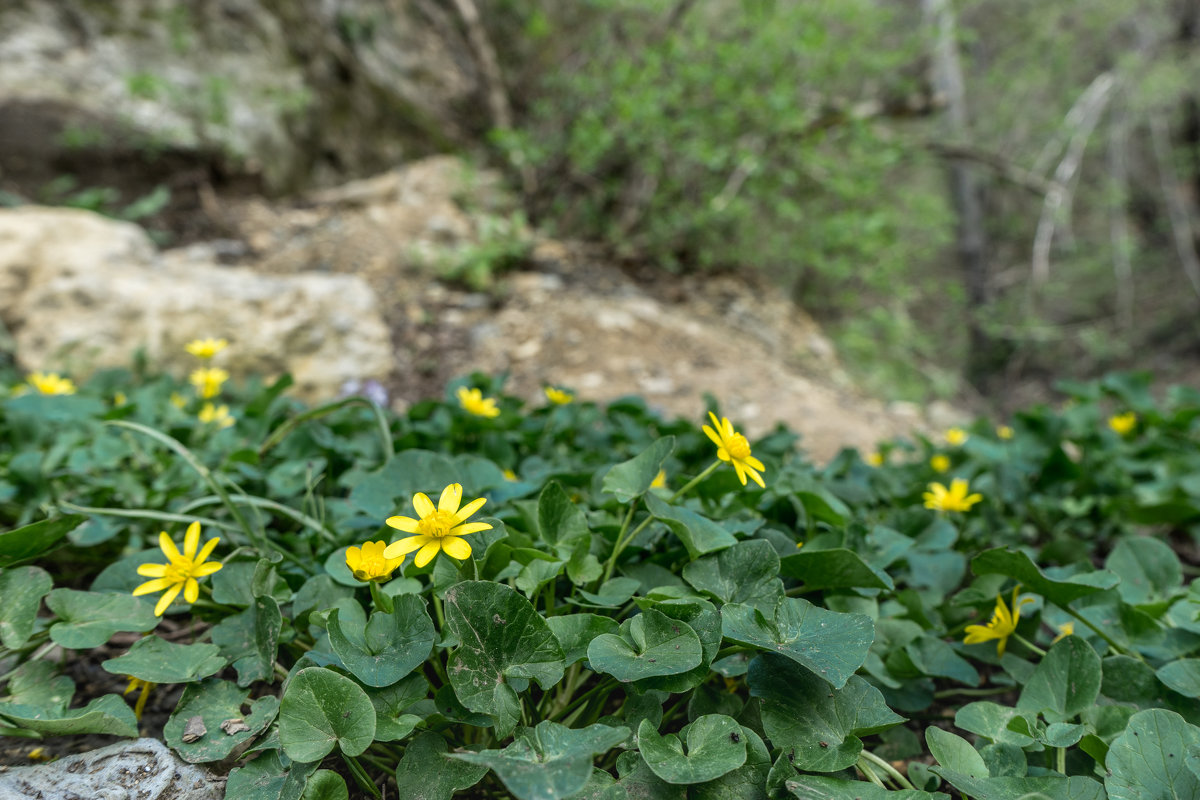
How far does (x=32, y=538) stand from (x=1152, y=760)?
52.7 inches

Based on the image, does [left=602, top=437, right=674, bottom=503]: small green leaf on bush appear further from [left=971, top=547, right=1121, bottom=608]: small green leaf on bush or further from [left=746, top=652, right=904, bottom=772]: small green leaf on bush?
[left=971, top=547, right=1121, bottom=608]: small green leaf on bush

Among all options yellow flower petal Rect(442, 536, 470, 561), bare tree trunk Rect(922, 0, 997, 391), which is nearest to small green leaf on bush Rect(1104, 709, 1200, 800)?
yellow flower petal Rect(442, 536, 470, 561)

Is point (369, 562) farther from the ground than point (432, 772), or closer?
farther from the ground

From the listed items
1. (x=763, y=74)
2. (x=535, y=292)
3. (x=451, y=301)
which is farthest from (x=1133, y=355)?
(x=451, y=301)

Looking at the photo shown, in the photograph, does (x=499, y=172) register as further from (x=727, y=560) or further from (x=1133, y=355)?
(x=1133, y=355)

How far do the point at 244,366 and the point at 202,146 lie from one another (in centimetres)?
227

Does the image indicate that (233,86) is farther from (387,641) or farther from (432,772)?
(432,772)

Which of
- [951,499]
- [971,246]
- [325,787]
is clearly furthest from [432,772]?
[971,246]

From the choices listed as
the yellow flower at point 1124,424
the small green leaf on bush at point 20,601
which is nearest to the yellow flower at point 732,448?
the small green leaf on bush at point 20,601

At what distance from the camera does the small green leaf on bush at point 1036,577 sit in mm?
884

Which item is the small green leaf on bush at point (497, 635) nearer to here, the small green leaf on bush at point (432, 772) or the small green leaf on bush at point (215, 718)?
the small green leaf on bush at point (432, 772)

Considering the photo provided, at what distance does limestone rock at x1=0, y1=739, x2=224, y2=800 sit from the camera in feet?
2.34

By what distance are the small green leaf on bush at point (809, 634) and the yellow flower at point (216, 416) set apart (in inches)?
47.3

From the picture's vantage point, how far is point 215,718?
2.53ft
